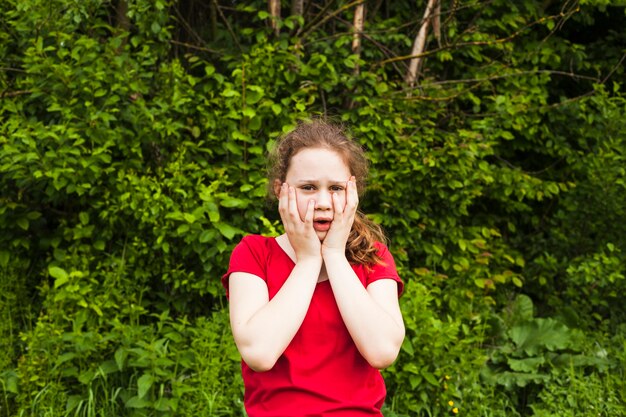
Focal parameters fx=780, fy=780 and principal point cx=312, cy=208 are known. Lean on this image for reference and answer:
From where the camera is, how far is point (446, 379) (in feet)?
13.6

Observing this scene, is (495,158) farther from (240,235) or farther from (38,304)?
(38,304)

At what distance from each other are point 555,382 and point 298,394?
9.95 ft

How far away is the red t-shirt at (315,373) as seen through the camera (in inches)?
77.5

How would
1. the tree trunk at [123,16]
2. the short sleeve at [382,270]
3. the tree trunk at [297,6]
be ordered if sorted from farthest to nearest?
1. the tree trunk at [297,6]
2. the tree trunk at [123,16]
3. the short sleeve at [382,270]

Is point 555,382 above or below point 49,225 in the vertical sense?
below

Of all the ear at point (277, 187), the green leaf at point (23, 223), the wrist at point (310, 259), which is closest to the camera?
the wrist at point (310, 259)

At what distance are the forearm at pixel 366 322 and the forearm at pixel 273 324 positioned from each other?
78 mm

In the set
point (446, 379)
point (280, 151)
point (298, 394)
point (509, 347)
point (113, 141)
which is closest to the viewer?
point (298, 394)

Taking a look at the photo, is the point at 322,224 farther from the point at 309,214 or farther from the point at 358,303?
the point at 358,303

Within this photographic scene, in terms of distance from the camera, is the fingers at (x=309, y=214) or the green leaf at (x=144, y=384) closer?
the fingers at (x=309, y=214)

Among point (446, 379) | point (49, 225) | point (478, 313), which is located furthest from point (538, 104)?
point (49, 225)

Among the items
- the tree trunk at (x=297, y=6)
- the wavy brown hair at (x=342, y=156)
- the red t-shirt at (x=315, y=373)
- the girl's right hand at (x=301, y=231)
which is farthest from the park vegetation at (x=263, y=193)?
the girl's right hand at (x=301, y=231)

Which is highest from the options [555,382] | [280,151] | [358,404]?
[280,151]

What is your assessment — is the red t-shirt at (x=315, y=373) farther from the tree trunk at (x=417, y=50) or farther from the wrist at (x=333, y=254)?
the tree trunk at (x=417, y=50)
